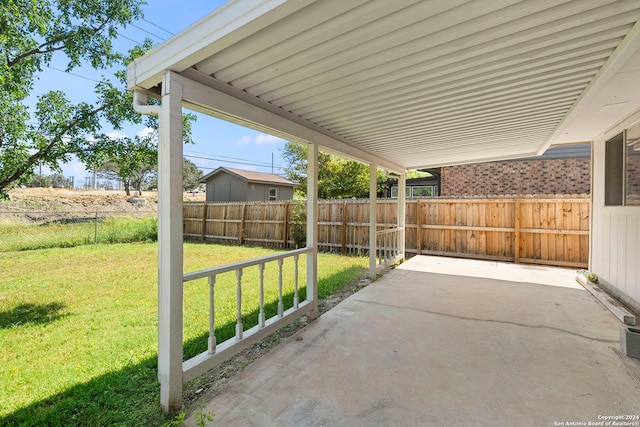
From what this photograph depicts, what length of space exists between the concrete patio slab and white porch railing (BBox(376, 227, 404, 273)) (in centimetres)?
233

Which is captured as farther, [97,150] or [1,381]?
[97,150]

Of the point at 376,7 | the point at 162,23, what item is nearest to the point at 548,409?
the point at 376,7

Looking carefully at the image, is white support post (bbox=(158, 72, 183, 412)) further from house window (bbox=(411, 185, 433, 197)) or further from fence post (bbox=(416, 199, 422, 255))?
house window (bbox=(411, 185, 433, 197))

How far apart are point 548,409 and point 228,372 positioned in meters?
2.49

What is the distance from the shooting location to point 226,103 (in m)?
2.50

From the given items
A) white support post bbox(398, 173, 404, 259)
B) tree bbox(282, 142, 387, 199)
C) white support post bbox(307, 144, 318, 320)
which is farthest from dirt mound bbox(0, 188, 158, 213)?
white support post bbox(307, 144, 318, 320)

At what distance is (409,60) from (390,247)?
5.34 m

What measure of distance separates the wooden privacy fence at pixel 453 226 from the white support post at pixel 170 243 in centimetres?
720

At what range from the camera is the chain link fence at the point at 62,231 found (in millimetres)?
9312

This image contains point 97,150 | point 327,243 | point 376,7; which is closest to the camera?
point 376,7

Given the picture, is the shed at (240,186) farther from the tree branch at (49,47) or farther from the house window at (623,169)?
the house window at (623,169)

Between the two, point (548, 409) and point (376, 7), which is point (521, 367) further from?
point (376, 7)

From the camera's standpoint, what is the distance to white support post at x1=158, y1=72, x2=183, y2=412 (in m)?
2.04

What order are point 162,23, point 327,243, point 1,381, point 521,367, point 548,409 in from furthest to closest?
point 327,243 → point 162,23 → point 521,367 → point 1,381 → point 548,409
